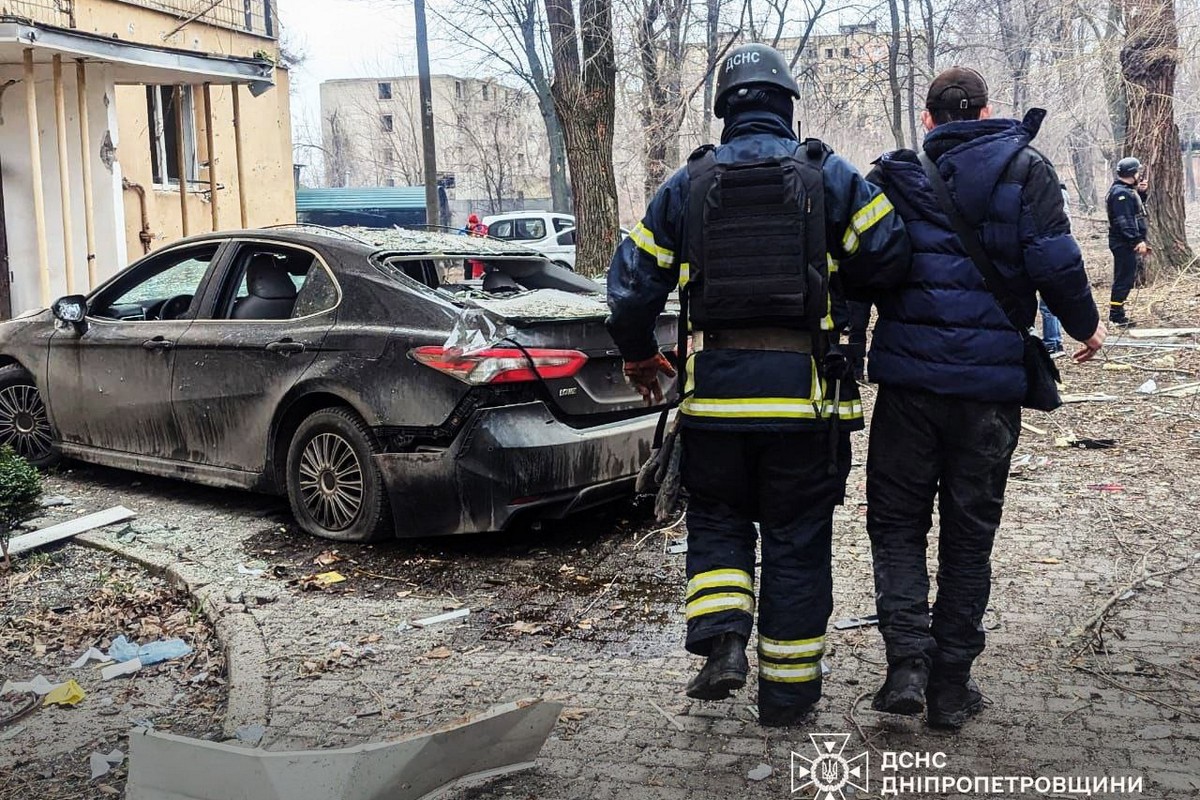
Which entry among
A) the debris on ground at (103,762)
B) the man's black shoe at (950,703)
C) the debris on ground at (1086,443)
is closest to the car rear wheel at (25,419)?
the debris on ground at (103,762)

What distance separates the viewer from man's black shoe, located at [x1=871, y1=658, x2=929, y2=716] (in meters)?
3.29

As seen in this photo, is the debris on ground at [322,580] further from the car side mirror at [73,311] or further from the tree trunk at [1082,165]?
the tree trunk at [1082,165]

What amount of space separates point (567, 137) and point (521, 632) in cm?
794

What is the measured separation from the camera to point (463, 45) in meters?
21.9

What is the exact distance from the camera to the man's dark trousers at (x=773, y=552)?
11.0 ft

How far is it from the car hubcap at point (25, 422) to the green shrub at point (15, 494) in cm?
184

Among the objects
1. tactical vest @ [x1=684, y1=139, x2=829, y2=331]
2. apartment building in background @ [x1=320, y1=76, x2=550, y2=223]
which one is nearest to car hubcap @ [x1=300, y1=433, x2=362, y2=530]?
tactical vest @ [x1=684, y1=139, x2=829, y2=331]

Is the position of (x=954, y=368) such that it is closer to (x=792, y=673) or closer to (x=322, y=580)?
(x=792, y=673)

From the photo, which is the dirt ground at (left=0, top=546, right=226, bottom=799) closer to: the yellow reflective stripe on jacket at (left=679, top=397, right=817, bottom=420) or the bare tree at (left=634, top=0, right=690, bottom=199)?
the yellow reflective stripe on jacket at (left=679, top=397, right=817, bottom=420)

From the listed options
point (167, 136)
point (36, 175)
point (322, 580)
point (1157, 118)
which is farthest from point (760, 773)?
point (167, 136)

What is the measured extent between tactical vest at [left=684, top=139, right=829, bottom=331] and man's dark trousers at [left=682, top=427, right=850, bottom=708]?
374 millimetres

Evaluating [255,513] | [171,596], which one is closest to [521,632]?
[171,596]

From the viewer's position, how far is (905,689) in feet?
10.9

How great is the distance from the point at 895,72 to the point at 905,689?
2286cm
